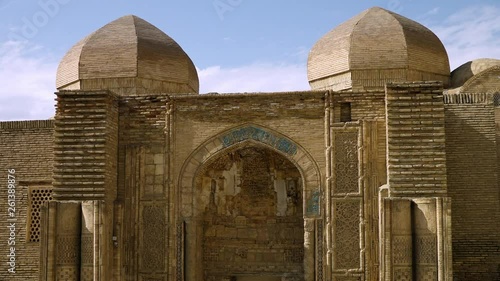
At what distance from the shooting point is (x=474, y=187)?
13.0 meters

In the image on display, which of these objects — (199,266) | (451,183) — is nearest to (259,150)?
(199,266)

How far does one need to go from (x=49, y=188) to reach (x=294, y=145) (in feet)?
18.3

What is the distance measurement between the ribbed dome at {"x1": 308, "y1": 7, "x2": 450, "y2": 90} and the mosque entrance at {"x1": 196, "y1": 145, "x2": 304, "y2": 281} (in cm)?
287

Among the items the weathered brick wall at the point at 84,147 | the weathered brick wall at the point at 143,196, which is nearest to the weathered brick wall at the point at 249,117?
the weathered brick wall at the point at 143,196

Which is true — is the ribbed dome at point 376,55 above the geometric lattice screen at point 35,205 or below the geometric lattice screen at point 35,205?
above

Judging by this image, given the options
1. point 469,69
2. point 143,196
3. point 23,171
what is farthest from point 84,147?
point 469,69

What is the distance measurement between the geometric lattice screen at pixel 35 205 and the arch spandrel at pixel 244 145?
382 centimetres

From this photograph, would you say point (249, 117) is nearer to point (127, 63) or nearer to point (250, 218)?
point (250, 218)

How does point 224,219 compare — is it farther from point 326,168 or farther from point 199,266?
point 326,168

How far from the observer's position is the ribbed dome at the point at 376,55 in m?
14.4

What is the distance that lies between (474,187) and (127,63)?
7.64 metres

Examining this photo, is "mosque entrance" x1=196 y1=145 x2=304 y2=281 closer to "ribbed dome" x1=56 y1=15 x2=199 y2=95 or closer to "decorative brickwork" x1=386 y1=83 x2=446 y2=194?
"decorative brickwork" x1=386 y1=83 x2=446 y2=194

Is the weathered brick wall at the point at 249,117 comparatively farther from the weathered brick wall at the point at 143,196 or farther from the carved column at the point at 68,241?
the carved column at the point at 68,241

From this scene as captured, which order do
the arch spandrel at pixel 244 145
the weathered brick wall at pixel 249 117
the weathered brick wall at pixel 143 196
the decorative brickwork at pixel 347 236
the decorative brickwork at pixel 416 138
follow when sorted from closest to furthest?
the decorative brickwork at pixel 416 138, the decorative brickwork at pixel 347 236, the arch spandrel at pixel 244 145, the weathered brick wall at pixel 249 117, the weathered brick wall at pixel 143 196
